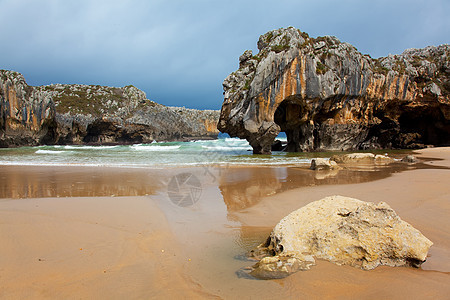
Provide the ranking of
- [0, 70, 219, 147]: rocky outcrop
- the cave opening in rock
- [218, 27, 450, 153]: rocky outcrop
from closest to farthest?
[218, 27, 450, 153]: rocky outcrop < the cave opening in rock < [0, 70, 219, 147]: rocky outcrop

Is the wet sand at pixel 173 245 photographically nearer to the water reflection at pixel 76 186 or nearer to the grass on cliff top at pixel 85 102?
the water reflection at pixel 76 186

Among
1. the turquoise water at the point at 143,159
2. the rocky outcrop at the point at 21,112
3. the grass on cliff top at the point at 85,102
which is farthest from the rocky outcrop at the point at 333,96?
the grass on cliff top at the point at 85,102

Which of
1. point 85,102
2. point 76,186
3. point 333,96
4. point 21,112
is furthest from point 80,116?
point 76,186

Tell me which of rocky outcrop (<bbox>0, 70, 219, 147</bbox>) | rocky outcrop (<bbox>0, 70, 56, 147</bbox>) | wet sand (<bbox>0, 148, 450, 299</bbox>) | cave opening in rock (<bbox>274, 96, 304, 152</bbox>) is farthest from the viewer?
rocky outcrop (<bbox>0, 70, 219, 147</bbox>)

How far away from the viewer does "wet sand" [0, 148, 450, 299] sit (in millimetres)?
2490

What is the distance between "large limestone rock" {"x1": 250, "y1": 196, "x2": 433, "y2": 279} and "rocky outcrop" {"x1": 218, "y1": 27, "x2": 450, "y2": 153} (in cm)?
1897

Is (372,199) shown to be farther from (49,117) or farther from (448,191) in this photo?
(49,117)

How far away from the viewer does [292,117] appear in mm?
26812

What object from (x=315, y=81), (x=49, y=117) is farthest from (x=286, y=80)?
(x=49, y=117)

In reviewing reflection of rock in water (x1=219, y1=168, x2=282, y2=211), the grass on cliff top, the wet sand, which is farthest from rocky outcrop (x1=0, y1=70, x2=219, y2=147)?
reflection of rock in water (x1=219, y1=168, x2=282, y2=211)

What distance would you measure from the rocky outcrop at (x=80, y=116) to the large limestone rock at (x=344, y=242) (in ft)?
142

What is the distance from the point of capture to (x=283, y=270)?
8.98 feet

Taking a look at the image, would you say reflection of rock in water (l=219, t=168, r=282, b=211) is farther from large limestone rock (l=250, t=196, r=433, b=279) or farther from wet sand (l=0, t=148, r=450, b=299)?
large limestone rock (l=250, t=196, r=433, b=279)

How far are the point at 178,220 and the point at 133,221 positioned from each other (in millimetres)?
830
